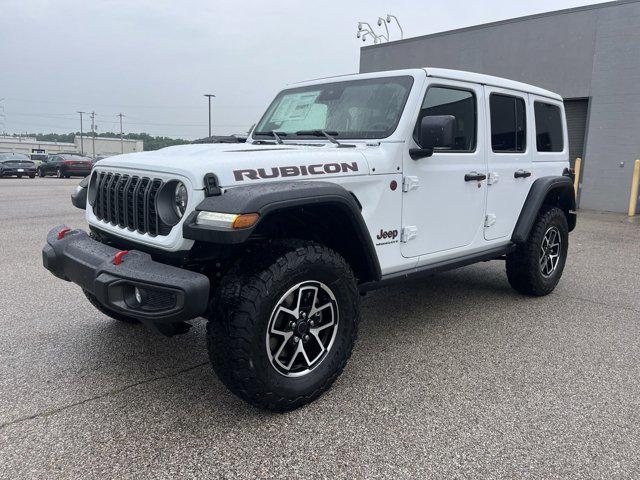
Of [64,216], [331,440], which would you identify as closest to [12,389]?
[331,440]

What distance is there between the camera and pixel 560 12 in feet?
41.9

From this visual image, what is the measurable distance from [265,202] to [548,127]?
3664mm

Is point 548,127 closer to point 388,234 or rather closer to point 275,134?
point 388,234

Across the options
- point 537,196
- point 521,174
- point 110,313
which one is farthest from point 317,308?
point 537,196

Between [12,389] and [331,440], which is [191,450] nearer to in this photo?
[331,440]

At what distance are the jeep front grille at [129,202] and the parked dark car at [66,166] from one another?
82.5ft

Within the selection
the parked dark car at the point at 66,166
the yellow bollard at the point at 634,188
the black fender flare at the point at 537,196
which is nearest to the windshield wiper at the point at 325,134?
the black fender flare at the point at 537,196

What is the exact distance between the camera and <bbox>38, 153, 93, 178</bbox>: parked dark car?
26000 mm

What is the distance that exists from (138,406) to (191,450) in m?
0.56

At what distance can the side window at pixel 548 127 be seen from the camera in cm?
471

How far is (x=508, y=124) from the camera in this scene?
4297 mm

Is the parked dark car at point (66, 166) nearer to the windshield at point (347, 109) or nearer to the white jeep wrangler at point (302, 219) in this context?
the windshield at point (347, 109)

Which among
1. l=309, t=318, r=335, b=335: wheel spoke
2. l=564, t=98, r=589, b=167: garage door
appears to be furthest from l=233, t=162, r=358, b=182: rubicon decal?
l=564, t=98, r=589, b=167: garage door

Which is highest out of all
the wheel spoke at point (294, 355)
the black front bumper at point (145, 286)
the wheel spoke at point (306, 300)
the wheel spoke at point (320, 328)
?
the black front bumper at point (145, 286)
